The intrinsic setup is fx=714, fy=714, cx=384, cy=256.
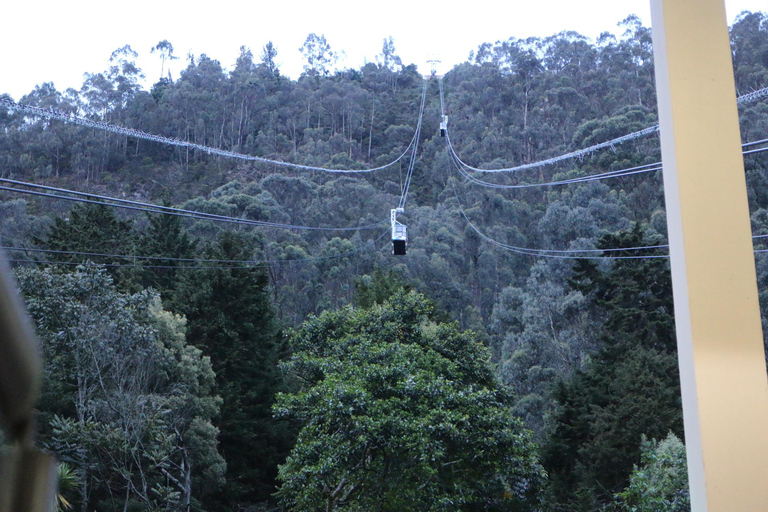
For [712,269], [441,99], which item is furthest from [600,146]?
[712,269]

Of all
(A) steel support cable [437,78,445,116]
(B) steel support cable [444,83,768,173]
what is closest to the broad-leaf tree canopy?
(B) steel support cable [444,83,768,173]

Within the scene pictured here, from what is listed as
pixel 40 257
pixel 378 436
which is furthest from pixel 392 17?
pixel 378 436

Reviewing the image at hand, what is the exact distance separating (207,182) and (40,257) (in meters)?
10.9

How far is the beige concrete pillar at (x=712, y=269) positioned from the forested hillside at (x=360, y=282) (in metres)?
3.76

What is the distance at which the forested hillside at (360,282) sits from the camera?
29.5ft

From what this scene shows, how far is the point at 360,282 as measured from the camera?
1972 centimetres

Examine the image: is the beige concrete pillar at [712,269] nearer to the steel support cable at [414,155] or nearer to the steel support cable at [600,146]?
the steel support cable at [600,146]

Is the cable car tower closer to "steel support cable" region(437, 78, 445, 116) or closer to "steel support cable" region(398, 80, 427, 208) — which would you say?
"steel support cable" region(437, 78, 445, 116)

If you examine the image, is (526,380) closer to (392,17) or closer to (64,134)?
(64,134)

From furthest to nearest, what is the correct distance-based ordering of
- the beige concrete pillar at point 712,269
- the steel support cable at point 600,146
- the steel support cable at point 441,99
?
the steel support cable at point 441,99 < the steel support cable at point 600,146 < the beige concrete pillar at point 712,269

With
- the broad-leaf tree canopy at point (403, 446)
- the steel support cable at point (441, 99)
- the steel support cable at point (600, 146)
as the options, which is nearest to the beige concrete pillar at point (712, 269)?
the broad-leaf tree canopy at point (403, 446)

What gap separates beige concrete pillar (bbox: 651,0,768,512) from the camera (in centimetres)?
125

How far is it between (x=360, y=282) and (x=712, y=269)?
18.5 meters

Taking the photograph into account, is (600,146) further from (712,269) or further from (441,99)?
(712,269)
